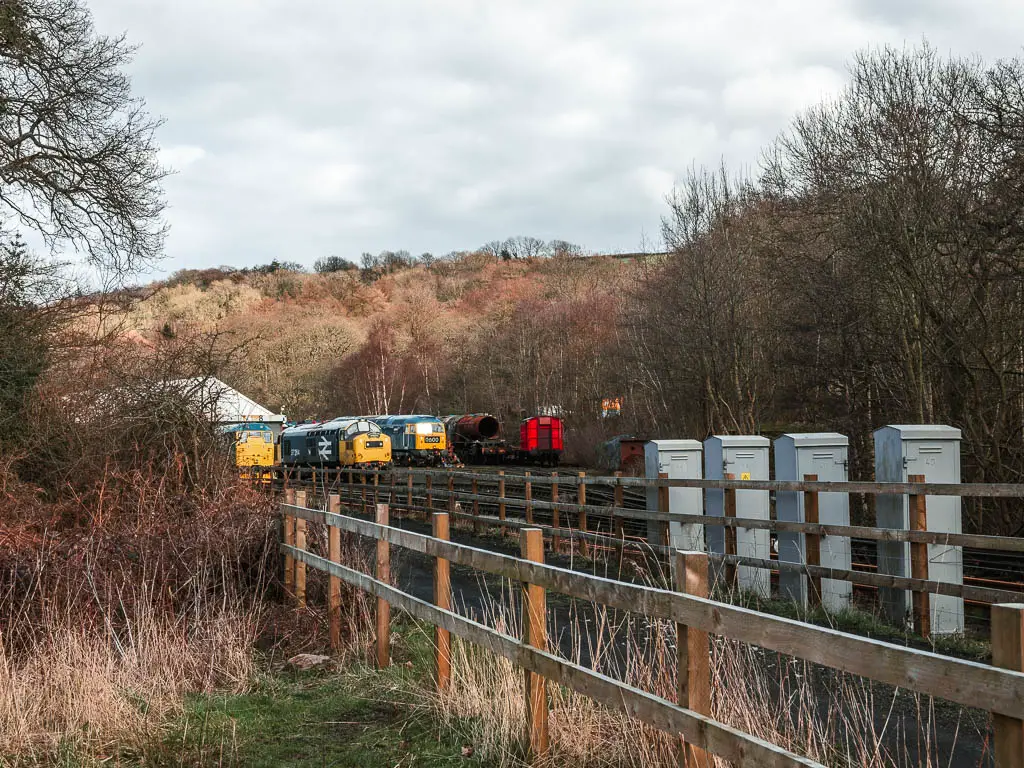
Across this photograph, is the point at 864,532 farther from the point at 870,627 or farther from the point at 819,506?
the point at 819,506

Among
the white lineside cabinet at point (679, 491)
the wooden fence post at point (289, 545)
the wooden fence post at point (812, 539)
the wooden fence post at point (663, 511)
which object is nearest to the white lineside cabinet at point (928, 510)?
the wooden fence post at point (812, 539)

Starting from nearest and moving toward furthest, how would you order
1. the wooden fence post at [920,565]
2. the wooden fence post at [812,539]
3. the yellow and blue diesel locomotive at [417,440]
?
the wooden fence post at [920,565] < the wooden fence post at [812,539] < the yellow and blue diesel locomotive at [417,440]

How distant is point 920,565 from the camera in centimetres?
835

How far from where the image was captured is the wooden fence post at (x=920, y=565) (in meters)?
8.34

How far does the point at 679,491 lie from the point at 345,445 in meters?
32.4

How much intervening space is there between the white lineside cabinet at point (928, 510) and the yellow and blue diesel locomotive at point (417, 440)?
38681 mm

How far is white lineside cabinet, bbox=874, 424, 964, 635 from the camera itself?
8.92m

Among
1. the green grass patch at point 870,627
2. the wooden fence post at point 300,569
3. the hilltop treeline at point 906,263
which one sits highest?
the hilltop treeline at point 906,263

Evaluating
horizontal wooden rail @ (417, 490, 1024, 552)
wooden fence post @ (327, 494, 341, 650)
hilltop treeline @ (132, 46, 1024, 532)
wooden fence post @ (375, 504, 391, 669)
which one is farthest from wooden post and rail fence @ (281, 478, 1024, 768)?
hilltop treeline @ (132, 46, 1024, 532)

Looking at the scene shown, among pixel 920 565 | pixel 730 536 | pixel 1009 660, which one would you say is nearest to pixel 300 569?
pixel 730 536

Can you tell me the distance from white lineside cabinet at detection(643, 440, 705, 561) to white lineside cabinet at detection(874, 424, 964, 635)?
2.04m

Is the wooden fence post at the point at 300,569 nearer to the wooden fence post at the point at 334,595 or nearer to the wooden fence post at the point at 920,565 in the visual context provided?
the wooden fence post at the point at 334,595

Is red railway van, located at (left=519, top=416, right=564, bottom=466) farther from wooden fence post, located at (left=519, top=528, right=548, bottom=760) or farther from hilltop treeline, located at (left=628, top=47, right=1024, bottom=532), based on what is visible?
wooden fence post, located at (left=519, top=528, right=548, bottom=760)

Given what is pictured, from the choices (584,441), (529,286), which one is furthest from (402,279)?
(584,441)
